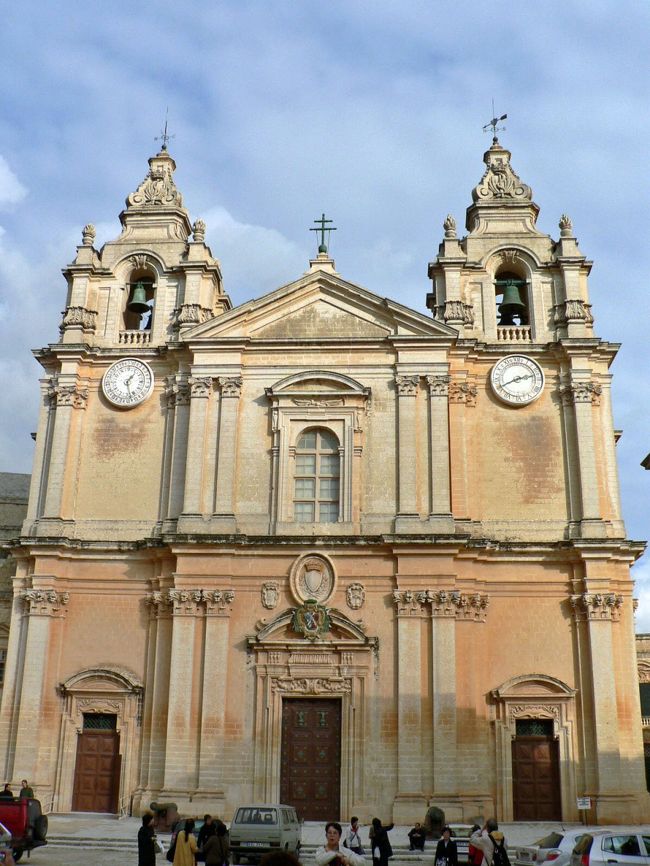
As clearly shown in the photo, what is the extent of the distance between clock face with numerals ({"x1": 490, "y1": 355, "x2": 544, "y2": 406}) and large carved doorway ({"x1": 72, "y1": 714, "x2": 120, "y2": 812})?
46.4ft

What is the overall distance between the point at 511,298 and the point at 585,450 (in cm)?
554

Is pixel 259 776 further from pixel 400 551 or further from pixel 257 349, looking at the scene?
pixel 257 349

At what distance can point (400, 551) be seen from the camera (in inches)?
994

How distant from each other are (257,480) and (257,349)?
3957 millimetres

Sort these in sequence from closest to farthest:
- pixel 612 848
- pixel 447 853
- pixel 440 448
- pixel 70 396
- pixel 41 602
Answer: pixel 447 853, pixel 612 848, pixel 41 602, pixel 440 448, pixel 70 396

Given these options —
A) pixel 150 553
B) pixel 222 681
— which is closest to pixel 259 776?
pixel 222 681

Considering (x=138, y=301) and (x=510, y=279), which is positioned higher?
(x=510, y=279)

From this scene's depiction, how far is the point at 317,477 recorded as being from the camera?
26672mm

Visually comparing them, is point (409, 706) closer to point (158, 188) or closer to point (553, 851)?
point (553, 851)

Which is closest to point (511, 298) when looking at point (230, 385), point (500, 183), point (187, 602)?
point (500, 183)

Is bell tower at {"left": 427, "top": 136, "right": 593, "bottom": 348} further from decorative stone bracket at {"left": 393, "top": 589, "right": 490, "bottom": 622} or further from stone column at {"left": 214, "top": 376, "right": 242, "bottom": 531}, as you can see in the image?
decorative stone bracket at {"left": 393, "top": 589, "right": 490, "bottom": 622}

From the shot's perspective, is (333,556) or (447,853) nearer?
(447,853)

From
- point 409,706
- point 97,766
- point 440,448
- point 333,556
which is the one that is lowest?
point 97,766

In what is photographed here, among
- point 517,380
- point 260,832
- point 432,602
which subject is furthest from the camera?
point 517,380
